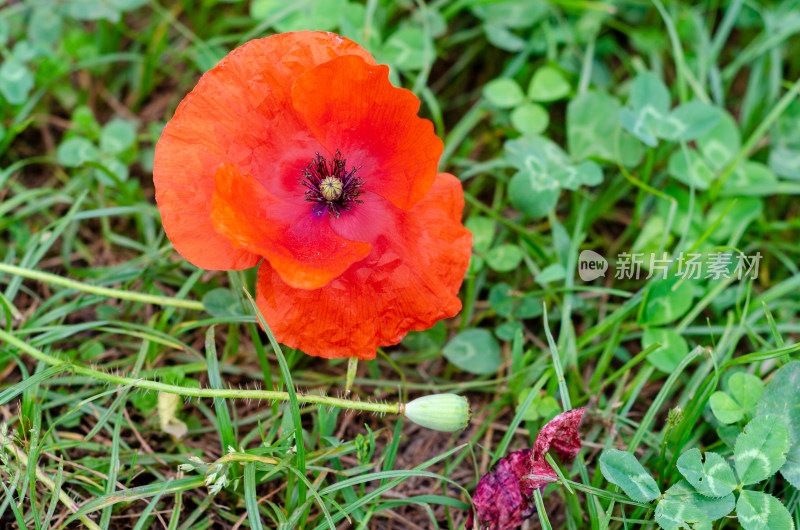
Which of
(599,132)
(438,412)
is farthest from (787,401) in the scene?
(599,132)

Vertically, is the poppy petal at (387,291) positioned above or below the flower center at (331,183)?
below

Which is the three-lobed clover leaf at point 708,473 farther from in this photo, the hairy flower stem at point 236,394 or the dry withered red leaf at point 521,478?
the hairy flower stem at point 236,394

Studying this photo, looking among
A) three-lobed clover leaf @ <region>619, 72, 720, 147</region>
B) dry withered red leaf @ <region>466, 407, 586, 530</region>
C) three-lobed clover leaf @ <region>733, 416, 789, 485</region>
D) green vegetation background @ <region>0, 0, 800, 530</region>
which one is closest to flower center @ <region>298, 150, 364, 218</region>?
green vegetation background @ <region>0, 0, 800, 530</region>

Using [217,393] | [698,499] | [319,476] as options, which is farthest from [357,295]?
[698,499]

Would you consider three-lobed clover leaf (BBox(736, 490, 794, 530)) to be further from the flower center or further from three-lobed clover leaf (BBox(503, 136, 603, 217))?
the flower center

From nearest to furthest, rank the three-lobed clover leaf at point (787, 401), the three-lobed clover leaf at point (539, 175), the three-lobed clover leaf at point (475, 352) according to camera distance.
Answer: the three-lobed clover leaf at point (787, 401) → the three-lobed clover leaf at point (475, 352) → the three-lobed clover leaf at point (539, 175)

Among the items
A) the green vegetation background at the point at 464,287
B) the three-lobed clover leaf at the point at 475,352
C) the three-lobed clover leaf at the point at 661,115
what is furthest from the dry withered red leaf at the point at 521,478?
the three-lobed clover leaf at the point at 661,115

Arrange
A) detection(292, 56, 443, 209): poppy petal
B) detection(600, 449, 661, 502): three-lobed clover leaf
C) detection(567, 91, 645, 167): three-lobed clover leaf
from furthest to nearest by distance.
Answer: detection(567, 91, 645, 167): three-lobed clover leaf
detection(600, 449, 661, 502): three-lobed clover leaf
detection(292, 56, 443, 209): poppy petal
